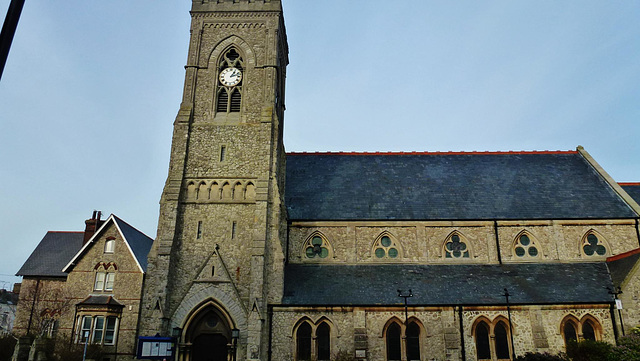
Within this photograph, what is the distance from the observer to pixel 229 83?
28234 mm

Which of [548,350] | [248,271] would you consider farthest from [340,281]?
[548,350]

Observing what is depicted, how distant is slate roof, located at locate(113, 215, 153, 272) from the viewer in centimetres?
3262

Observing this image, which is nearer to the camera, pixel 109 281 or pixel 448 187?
pixel 448 187

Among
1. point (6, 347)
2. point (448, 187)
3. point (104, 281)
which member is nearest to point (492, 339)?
point (448, 187)

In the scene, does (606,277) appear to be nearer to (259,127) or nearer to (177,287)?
(259,127)

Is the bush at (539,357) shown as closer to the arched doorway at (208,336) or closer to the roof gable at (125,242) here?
the arched doorway at (208,336)

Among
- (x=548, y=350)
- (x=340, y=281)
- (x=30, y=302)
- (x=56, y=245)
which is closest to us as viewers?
(x=548, y=350)

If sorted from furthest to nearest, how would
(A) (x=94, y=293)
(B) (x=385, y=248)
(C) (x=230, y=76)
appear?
(A) (x=94, y=293) → (C) (x=230, y=76) → (B) (x=385, y=248)

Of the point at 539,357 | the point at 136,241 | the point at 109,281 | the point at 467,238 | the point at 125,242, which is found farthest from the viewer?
the point at 136,241

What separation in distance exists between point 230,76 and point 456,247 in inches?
652

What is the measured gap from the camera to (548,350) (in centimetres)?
2300

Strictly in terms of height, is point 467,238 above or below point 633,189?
below

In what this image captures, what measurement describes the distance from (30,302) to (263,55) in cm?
2311

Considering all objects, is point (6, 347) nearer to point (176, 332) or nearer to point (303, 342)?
point (176, 332)
